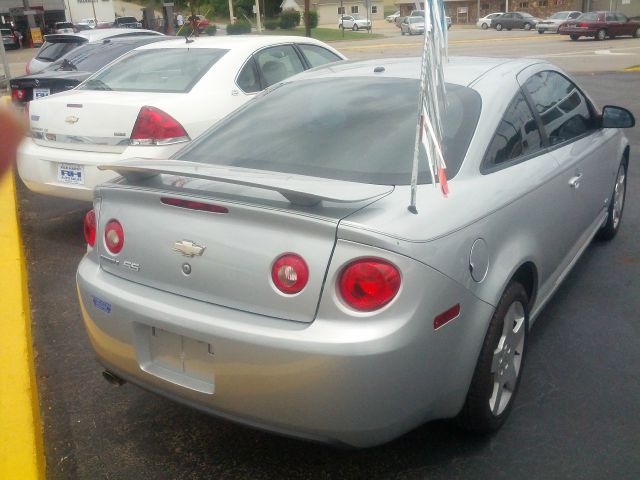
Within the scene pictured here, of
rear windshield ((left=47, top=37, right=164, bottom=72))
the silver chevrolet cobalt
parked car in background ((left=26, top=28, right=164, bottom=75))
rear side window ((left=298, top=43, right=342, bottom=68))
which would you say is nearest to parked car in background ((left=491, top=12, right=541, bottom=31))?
parked car in background ((left=26, top=28, right=164, bottom=75))

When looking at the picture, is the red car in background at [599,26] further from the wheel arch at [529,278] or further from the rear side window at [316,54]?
the wheel arch at [529,278]

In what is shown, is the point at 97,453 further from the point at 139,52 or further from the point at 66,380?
the point at 139,52

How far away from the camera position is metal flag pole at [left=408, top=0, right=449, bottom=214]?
8.33 feet

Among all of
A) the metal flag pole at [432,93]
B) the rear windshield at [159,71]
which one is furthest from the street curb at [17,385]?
the rear windshield at [159,71]

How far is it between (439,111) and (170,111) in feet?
10.7

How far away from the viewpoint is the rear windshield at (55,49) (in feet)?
37.3

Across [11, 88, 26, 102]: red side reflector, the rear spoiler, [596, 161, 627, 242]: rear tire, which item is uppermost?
[11, 88, 26, 102]: red side reflector

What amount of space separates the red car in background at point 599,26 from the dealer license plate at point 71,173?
35.9 metres

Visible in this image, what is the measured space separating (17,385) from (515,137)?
2.70 metres

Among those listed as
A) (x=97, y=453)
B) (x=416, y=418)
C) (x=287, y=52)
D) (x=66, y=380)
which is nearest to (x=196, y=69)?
(x=287, y=52)

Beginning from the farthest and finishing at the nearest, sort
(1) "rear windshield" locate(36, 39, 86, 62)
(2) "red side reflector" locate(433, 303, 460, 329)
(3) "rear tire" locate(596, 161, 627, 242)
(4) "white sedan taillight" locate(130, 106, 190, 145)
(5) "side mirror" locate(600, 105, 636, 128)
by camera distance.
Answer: (1) "rear windshield" locate(36, 39, 86, 62)
(4) "white sedan taillight" locate(130, 106, 190, 145)
(3) "rear tire" locate(596, 161, 627, 242)
(5) "side mirror" locate(600, 105, 636, 128)
(2) "red side reflector" locate(433, 303, 460, 329)

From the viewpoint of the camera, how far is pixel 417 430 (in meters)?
3.15

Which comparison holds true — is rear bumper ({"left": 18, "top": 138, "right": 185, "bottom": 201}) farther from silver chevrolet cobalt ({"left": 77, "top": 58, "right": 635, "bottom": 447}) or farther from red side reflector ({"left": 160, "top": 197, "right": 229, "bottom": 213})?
red side reflector ({"left": 160, "top": 197, "right": 229, "bottom": 213})

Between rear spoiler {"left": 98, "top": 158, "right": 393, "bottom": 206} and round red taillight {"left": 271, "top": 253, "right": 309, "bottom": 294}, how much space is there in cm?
22
